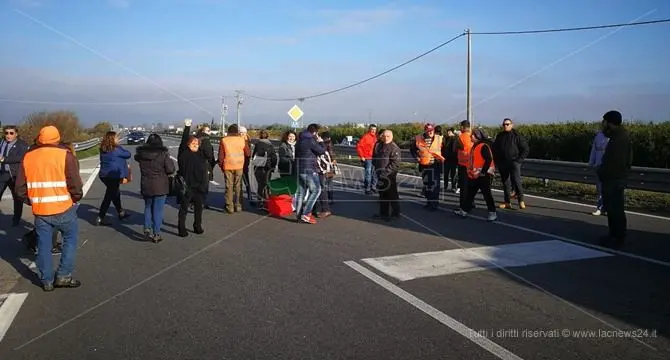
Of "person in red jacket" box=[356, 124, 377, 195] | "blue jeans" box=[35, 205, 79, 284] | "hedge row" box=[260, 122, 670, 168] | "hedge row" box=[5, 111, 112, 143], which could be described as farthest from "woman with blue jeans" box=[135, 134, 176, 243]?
"hedge row" box=[5, 111, 112, 143]

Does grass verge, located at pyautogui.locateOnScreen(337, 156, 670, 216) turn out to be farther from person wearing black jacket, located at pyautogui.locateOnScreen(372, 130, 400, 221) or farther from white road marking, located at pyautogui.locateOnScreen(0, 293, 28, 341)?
white road marking, located at pyautogui.locateOnScreen(0, 293, 28, 341)

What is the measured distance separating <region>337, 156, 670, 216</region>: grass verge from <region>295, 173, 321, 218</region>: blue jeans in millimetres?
6675

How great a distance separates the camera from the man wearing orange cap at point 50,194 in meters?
5.72

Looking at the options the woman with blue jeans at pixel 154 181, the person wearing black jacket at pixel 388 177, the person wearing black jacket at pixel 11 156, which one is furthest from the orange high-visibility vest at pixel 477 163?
the person wearing black jacket at pixel 11 156

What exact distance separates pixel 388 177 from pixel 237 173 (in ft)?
10.5

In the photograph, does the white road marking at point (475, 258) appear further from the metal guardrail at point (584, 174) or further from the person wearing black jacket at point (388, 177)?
the metal guardrail at point (584, 174)

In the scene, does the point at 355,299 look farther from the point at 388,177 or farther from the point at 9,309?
the point at 388,177

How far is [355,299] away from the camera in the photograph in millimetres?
5320

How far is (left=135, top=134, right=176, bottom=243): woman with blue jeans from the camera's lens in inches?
321

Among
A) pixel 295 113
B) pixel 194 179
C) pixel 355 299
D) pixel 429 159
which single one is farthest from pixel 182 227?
pixel 295 113

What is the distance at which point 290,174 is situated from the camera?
431 inches

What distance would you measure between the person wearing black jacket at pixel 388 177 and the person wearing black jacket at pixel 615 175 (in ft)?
11.9

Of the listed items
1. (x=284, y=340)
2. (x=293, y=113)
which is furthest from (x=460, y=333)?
(x=293, y=113)

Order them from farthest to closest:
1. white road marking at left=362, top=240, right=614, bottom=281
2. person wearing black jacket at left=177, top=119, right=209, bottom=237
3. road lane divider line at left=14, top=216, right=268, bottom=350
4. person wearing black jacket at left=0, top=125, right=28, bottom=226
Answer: person wearing black jacket at left=0, top=125, right=28, bottom=226 → person wearing black jacket at left=177, top=119, right=209, bottom=237 → white road marking at left=362, top=240, right=614, bottom=281 → road lane divider line at left=14, top=216, right=268, bottom=350
